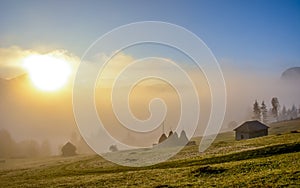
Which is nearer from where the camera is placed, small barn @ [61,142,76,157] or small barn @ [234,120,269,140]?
small barn @ [234,120,269,140]

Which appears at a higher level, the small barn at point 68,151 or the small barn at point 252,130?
the small barn at point 252,130

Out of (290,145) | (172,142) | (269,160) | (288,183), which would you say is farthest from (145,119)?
(288,183)

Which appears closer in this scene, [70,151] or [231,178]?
[231,178]

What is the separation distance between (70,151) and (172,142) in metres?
55.9

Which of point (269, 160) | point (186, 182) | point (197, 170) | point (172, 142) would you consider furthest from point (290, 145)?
point (172, 142)

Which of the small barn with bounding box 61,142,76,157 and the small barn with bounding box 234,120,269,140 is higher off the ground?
the small barn with bounding box 234,120,269,140

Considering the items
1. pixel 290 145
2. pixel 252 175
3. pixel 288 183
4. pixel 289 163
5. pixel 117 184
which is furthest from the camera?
pixel 290 145

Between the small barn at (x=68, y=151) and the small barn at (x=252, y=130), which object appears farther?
the small barn at (x=68, y=151)

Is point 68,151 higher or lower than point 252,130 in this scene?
lower

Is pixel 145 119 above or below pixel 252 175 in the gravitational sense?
above

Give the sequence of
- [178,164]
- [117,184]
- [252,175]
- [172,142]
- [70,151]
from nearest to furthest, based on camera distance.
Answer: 1. [252,175]
2. [117,184]
3. [178,164]
4. [172,142]
5. [70,151]

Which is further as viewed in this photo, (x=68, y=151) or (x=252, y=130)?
(x=68, y=151)

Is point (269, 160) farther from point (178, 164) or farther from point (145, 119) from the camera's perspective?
point (145, 119)

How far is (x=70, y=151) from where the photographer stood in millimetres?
157500
